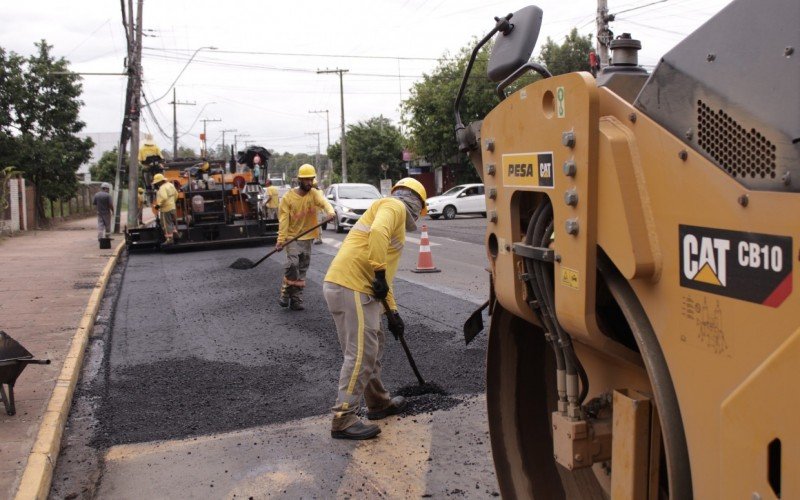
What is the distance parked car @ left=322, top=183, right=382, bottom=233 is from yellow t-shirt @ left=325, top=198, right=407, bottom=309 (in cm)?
1619

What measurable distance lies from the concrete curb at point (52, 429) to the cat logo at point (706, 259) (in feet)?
12.2

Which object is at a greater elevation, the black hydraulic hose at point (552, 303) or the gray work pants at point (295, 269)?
the black hydraulic hose at point (552, 303)

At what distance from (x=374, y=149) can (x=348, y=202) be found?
3348 cm

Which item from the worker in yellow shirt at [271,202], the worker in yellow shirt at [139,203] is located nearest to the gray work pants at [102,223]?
the worker in yellow shirt at [139,203]

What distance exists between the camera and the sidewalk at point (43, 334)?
15.6 feet

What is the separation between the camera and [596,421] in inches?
103

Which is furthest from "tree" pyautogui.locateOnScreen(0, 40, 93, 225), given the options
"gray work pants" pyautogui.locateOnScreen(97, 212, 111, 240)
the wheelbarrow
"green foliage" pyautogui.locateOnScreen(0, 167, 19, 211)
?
the wheelbarrow

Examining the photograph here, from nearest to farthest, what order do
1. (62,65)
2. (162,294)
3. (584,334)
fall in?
1. (584,334)
2. (162,294)
3. (62,65)

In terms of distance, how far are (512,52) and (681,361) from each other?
1289 mm

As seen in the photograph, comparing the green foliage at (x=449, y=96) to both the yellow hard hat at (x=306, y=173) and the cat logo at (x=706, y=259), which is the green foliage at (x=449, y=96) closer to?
the yellow hard hat at (x=306, y=173)

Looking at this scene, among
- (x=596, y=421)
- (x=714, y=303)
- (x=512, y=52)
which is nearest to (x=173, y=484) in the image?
(x=596, y=421)

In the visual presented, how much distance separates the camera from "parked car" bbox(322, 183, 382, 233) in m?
22.7

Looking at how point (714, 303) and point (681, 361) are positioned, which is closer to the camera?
point (714, 303)

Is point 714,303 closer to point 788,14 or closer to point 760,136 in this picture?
point 760,136
